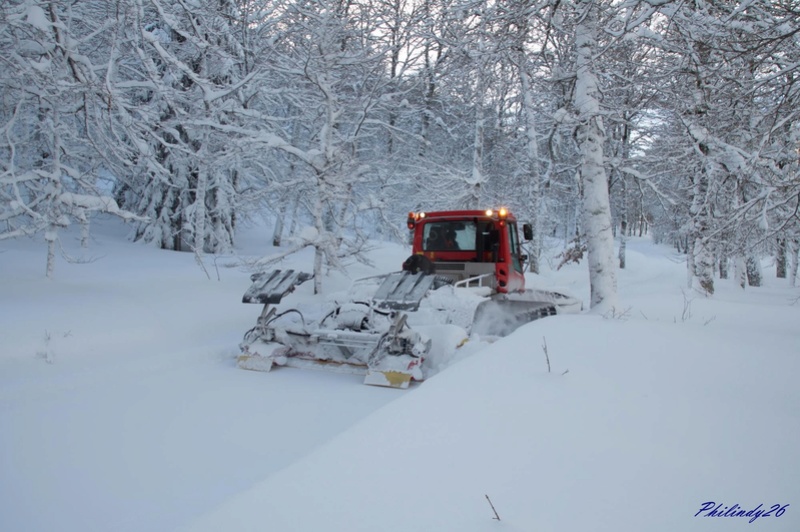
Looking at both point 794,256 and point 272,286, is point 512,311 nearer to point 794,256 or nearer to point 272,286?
point 272,286

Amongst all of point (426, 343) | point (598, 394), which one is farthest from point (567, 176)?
point (598, 394)

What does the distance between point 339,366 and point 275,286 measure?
132 cm

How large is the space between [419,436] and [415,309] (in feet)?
8.98

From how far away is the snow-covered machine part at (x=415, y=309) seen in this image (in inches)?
217

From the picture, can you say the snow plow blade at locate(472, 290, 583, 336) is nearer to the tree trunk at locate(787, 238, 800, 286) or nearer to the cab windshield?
the cab windshield

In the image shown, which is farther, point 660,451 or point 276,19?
point 276,19

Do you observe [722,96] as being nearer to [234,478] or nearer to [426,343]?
[426,343]

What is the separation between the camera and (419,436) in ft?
8.36

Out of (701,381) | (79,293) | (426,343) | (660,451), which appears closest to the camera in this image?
(660,451)

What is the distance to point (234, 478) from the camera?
3.14m

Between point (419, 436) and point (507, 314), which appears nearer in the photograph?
point (419, 436)

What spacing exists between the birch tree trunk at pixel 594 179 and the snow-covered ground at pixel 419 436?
2.22 m
